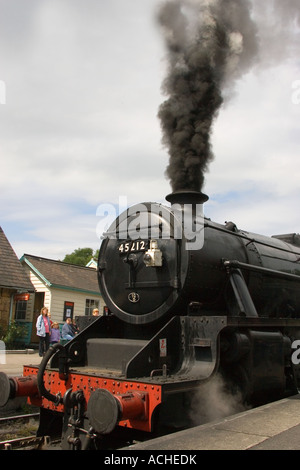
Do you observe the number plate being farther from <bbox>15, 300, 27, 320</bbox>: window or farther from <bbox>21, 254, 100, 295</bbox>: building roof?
<bbox>15, 300, 27, 320</bbox>: window

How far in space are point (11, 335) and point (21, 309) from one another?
258 cm

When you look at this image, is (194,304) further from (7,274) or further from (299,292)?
(7,274)

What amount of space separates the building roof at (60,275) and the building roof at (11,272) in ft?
2.57

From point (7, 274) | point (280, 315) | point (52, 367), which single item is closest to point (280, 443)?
point (52, 367)

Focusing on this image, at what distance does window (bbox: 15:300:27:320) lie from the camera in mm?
17656

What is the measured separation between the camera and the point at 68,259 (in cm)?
6294

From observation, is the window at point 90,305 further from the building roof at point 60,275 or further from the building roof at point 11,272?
the building roof at point 11,272

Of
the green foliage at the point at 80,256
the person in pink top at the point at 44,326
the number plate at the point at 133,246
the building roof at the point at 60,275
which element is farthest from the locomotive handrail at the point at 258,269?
the green foliage at the point at 80,256

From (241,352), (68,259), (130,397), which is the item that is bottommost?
(130,397)

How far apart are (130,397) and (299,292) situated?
3.97 meters

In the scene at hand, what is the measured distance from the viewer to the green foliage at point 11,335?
1508cm

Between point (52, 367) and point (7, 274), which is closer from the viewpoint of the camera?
point (52, 367)

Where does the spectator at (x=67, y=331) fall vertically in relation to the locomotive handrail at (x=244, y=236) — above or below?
below

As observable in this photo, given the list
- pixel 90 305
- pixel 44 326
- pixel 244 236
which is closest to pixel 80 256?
pixel 90 305
